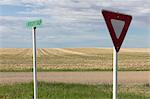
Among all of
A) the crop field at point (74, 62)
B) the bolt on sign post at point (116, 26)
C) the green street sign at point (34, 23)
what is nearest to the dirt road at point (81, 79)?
the crop field at point (74, 62)

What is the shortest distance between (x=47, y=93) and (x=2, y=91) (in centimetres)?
219

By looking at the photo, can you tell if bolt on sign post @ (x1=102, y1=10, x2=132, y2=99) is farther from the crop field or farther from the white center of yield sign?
the crop field

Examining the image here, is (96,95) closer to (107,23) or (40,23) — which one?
(40,23)

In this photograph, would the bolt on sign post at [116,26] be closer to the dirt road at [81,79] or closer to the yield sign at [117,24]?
the yield sign at [117,24]

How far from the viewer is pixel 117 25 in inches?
275

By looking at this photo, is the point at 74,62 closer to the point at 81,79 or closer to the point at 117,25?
the point at 81,79

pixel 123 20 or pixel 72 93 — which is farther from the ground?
pixel 123 20

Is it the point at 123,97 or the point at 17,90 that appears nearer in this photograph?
the point at 123,97

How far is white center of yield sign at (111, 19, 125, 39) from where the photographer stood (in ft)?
22.7

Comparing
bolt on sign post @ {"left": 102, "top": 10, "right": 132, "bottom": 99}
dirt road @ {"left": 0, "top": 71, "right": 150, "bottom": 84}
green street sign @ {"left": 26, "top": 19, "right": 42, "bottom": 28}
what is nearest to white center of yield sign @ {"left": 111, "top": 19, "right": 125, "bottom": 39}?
bolt on sign post @ {"left": 102, "top": 10, "right": 132, "bottom": 99}

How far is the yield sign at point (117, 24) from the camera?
680 cm

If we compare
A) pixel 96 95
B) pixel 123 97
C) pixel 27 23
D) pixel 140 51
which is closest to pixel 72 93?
pixel 96 95

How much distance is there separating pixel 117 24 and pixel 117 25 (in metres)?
0.02

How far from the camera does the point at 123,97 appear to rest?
13328 millimetres
